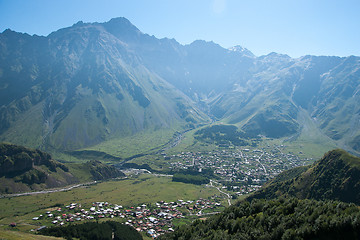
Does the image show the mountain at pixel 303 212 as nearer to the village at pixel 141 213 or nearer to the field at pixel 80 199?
the village at pixel 141 213

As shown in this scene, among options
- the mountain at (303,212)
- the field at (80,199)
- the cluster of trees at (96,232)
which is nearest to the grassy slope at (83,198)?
the field at (80,199)

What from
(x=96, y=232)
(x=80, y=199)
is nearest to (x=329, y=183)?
(x=96, y=232)

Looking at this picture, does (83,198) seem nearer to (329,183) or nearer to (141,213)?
(141,213)

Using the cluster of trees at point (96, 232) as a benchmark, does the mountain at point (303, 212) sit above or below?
above

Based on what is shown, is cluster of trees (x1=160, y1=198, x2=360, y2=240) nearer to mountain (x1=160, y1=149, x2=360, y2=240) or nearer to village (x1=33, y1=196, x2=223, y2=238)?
mountain (x1=160, y1=149, x2=360, y2=240)

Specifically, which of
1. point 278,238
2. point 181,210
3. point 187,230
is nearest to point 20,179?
point 181,210

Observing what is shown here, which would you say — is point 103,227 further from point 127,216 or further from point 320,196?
point 320,196
